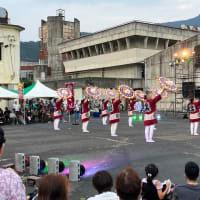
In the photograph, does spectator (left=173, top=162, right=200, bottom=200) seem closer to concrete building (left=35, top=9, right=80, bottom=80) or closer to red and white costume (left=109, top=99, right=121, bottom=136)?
red and white costume (left=109, top=99, right=121, bottom=136)

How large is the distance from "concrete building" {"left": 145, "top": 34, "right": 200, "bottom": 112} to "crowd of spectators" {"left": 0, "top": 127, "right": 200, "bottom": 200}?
80.1 ft

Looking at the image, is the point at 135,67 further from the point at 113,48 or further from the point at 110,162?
the point at 110,162

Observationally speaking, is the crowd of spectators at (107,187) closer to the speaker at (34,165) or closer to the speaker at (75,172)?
the speaker at (75,172)

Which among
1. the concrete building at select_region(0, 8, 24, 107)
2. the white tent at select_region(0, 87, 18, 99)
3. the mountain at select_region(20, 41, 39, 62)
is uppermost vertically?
the mountain at select_region(20, 41, 39, 62)

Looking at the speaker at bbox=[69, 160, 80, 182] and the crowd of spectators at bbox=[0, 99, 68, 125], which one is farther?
the crowd of spectators at bbox=[0, 99, 68, 125]

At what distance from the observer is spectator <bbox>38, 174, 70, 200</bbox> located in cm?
240

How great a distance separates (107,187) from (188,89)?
90.3ft

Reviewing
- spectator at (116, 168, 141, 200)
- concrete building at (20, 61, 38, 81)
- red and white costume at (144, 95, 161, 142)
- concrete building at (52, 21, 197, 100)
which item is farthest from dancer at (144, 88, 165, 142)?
concrete building at (20, 61, 38, 81)

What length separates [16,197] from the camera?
8.95 feet

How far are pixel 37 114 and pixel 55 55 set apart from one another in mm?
50126

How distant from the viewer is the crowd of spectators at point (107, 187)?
2.43 m

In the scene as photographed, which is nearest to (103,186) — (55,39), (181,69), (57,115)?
(57,115)

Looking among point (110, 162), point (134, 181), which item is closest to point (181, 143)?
point (110, 162)

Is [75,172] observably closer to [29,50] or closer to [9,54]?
[9,54]
